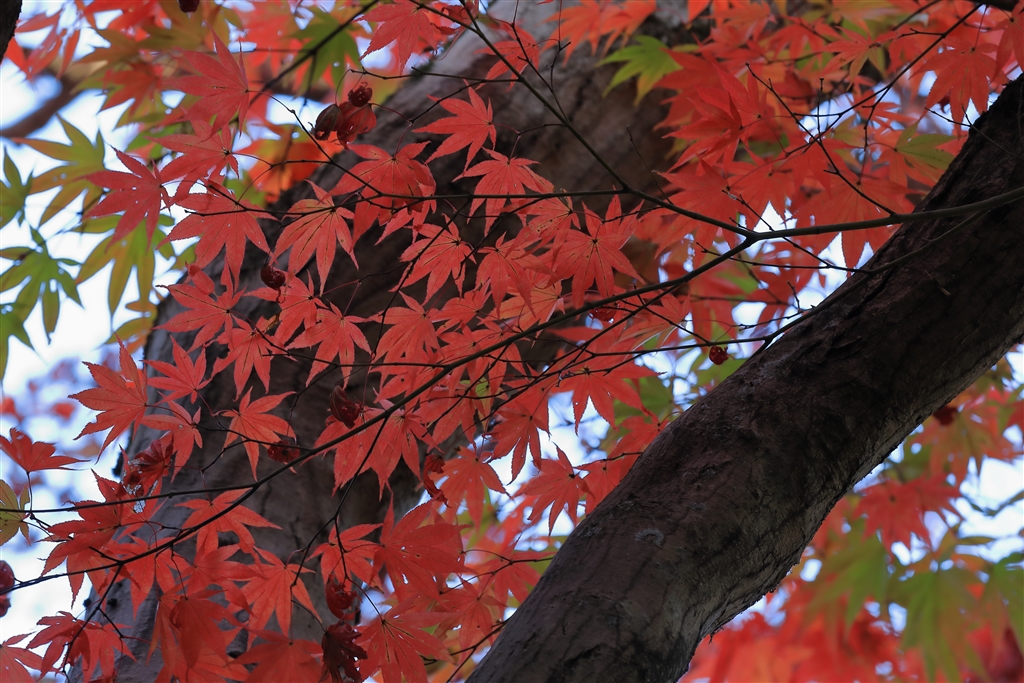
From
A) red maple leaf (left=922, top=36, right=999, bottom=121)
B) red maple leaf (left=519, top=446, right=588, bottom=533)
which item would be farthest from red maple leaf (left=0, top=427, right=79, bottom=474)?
red maple leaf (left=922, top=36, right=999, bottom=121)

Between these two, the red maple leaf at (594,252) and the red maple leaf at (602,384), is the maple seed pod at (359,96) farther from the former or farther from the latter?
the red maple leaf at (602,384)

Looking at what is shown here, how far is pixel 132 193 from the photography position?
2.55ft

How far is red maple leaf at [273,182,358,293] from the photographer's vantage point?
783 millimetres

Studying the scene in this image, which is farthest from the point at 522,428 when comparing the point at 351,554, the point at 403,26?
the point at 403,26

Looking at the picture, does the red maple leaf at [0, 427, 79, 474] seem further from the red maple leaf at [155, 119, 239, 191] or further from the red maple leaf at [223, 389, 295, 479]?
the red maple leaf at [155, 119, 239, 191]

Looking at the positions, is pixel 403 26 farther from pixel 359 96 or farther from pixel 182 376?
pixel 182 376

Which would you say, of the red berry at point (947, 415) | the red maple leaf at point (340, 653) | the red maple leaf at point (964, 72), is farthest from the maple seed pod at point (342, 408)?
the red berry at point (947, 415)

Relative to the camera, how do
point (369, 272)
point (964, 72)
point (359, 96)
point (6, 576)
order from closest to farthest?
1. point (6, 576)
2. point (359, 96)
3. point (964, 72)
4. point (369, 272)

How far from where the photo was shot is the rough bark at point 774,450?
637mm

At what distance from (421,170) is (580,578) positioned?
460 mm

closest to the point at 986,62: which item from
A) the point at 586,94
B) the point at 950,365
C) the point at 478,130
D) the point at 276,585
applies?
the point at 950,365

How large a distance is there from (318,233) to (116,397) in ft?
0.98

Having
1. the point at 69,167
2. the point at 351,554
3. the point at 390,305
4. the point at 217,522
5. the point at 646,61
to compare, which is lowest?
the point at 351,554

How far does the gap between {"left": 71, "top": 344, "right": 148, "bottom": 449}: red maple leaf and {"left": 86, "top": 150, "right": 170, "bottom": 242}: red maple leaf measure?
150 millimetres
